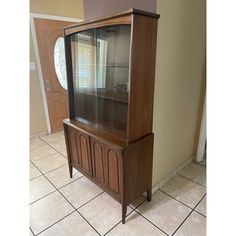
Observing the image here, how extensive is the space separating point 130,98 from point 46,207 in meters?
1.44

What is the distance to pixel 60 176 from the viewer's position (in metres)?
2.38

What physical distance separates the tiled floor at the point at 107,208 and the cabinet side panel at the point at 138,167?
238 mm

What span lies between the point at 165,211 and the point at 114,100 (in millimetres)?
1195

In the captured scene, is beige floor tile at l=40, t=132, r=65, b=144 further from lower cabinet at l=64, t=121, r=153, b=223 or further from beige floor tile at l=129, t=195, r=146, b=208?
beige floor tile at l=129, t=195, r=146, b=208

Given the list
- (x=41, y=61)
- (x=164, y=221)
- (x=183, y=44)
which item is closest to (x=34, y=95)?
(x=41, y=61)

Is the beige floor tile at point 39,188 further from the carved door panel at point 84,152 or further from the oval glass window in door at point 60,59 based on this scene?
the oval glass window in door at point 60,59

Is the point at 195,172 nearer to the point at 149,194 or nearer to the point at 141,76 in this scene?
the point at 149,194

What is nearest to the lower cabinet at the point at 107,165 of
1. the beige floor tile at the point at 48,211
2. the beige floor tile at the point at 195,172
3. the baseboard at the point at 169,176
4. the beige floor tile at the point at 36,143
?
the beige floor tile at the point at 48,211

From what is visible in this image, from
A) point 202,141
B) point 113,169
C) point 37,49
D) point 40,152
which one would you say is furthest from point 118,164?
point 37,49

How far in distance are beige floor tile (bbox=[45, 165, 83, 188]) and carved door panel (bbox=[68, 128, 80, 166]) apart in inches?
10.5

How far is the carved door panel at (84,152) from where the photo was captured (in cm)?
187

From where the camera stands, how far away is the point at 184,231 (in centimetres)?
160

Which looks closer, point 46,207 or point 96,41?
point 96,41
